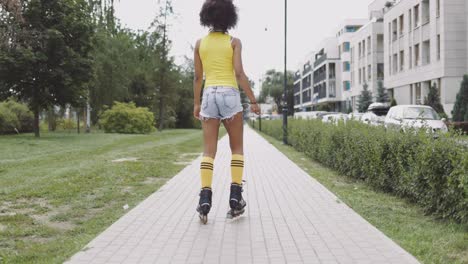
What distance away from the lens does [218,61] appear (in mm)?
5824

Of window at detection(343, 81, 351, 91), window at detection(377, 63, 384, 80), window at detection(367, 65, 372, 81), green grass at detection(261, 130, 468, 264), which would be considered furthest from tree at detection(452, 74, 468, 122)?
window at detection(343, 81, 351, 91)

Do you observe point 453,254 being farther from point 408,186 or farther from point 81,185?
point 81,185

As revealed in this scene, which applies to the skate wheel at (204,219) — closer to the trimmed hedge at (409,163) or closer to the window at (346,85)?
the trimmed hedge at (409,163)

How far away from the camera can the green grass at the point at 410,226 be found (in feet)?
15.1

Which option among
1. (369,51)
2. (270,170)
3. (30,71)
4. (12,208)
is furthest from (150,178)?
(369,51)

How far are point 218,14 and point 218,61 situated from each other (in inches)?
20.6

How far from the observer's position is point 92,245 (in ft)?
15.8

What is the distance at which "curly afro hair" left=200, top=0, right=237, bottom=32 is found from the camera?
19.4 ft

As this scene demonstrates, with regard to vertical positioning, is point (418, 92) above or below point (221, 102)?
above

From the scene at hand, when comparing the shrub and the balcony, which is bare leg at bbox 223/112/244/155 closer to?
the shrub

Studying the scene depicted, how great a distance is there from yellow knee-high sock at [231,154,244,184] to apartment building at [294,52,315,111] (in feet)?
328

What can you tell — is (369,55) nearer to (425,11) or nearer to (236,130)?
(425,11)

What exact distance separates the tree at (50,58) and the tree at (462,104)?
2090cm

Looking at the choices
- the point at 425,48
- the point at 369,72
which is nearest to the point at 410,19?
the point at 425,48
